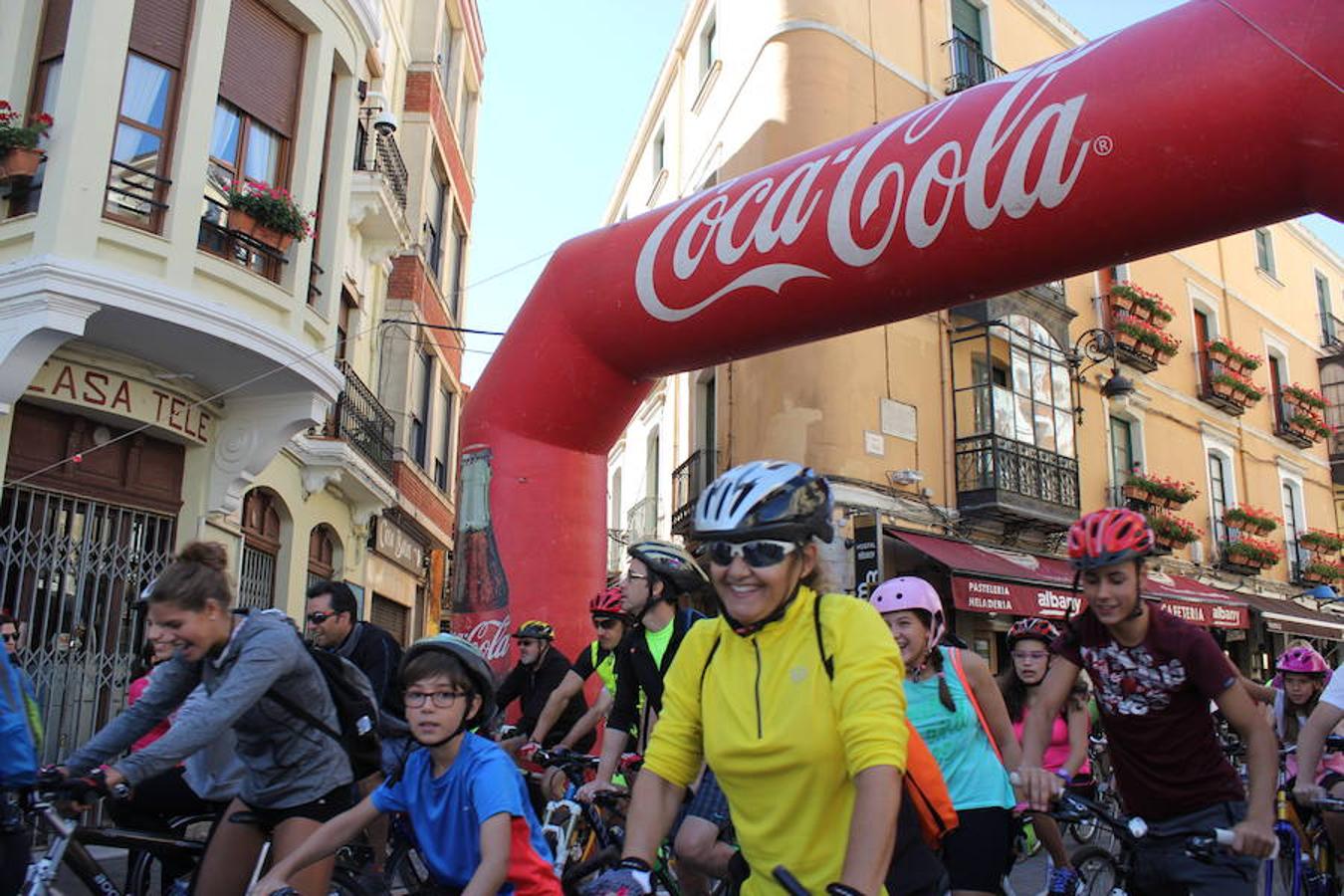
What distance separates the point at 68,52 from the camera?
8.68 m

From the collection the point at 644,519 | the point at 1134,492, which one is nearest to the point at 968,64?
the point at 1134,492

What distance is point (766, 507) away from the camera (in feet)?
7.81

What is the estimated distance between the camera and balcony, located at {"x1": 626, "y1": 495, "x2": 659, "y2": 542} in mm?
22391

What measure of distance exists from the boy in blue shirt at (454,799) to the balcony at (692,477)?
13729mm

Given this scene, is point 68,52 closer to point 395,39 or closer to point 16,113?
point 16,113

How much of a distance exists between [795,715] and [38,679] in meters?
8.37

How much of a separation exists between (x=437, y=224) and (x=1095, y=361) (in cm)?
1220

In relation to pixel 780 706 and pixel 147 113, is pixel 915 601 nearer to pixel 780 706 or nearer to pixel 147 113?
pixel 780 706

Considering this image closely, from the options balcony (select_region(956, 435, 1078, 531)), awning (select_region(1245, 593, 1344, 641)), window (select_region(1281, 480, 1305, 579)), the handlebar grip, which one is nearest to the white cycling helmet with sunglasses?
the handlebar grip

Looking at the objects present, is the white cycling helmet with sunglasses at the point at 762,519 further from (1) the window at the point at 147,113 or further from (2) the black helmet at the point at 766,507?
(1) the window at the point at 147,113

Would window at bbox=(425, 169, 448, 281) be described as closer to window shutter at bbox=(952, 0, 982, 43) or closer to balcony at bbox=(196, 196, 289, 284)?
window shutter at bbox=(952, 0, 982, 43)

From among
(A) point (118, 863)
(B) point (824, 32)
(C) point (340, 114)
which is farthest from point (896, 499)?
(A) point (118, 863)

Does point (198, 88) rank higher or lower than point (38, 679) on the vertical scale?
higher

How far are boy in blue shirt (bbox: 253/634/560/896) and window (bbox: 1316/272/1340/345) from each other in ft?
101
